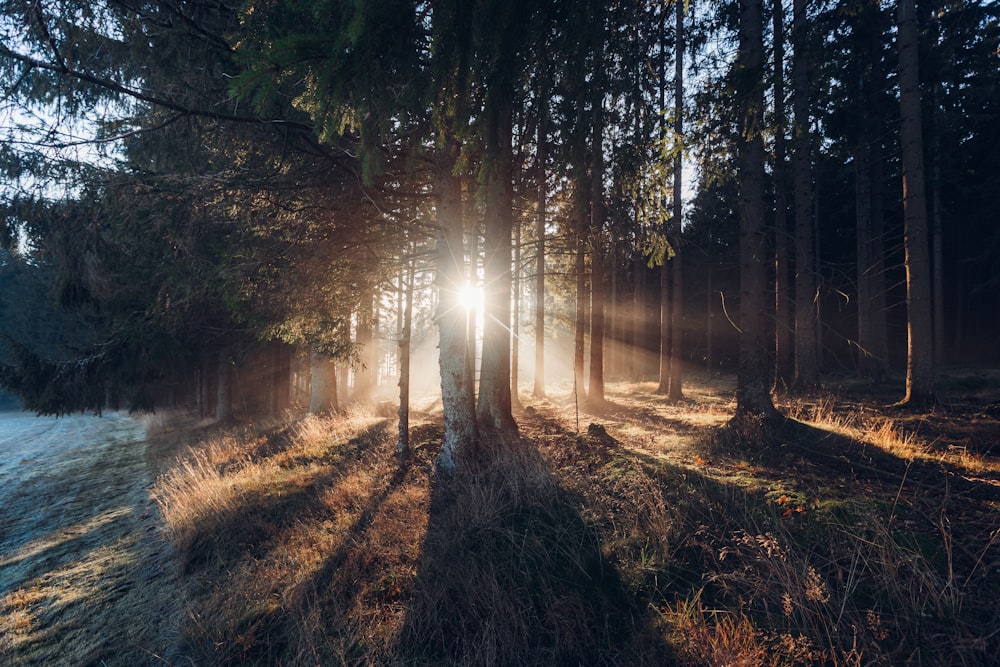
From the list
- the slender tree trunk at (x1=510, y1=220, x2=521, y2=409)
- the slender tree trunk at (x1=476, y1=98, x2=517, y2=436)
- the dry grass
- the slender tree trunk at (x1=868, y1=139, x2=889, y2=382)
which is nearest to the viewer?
the dry grass

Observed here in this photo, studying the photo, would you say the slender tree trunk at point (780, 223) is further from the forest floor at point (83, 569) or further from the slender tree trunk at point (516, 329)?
the forest floor at point (83, 569)

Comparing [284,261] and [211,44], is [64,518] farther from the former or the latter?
[211,44]

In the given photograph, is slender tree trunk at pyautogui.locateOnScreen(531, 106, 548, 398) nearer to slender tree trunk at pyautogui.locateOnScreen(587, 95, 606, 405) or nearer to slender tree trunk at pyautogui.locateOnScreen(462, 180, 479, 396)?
slender tree trunk at pyautogui.locateOnScreen(462, 180, 479, 396)

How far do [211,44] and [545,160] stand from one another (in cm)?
709

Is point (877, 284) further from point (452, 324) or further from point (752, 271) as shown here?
point (452, 324)

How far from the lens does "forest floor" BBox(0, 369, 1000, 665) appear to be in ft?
8.83

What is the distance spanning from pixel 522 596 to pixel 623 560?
93 cm

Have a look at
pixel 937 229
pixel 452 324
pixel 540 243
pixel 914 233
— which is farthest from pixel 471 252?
pixel 937 229

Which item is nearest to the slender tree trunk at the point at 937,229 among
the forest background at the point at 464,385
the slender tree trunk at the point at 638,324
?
the forest background at the point at 464,385

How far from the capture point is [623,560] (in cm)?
364

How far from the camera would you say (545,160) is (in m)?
10.4

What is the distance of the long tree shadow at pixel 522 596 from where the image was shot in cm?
295

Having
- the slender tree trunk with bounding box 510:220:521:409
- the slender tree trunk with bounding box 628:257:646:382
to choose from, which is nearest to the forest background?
the slender tree trunk with bounding box 510:220:521:409

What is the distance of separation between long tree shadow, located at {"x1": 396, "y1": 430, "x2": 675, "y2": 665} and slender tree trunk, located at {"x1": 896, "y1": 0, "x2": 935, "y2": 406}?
922cm
